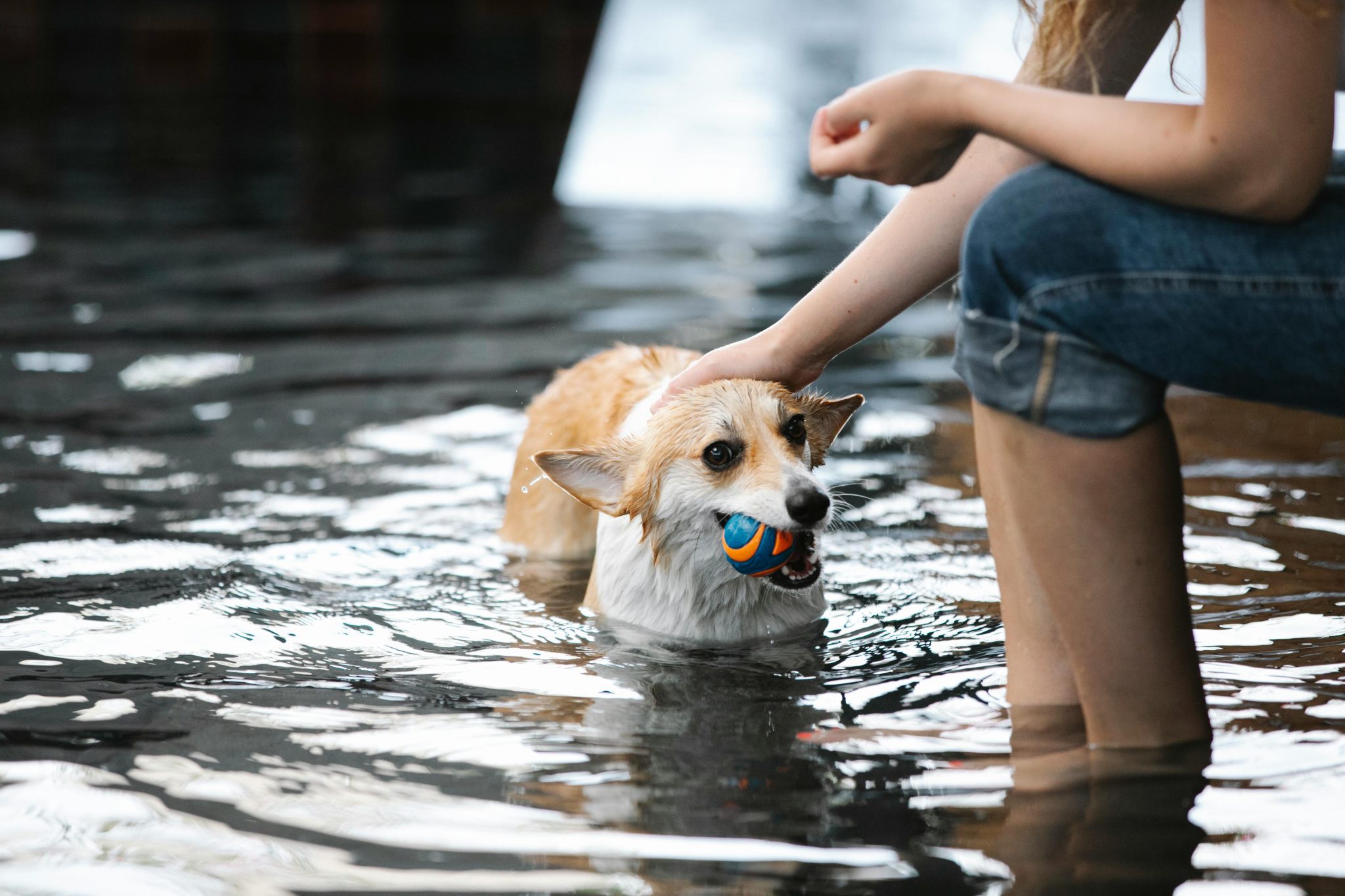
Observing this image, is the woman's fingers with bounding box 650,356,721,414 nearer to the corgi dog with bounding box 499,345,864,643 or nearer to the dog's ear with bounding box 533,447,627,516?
the corgi dog with bounding box 499,345,864,643

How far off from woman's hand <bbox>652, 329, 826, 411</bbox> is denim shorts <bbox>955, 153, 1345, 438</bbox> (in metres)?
0.76

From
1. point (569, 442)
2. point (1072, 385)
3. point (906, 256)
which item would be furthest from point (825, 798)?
point (569, 442)

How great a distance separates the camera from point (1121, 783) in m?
1.69

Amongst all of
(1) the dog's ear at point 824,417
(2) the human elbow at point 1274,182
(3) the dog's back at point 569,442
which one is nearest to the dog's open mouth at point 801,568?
(1) the dog's ear at point 824,417

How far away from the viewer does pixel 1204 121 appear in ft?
4.83

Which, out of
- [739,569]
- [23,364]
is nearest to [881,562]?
[739,569]

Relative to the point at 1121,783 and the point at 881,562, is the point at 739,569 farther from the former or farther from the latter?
the point at 1121,783

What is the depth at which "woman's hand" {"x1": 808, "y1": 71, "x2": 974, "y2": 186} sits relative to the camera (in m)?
1.66

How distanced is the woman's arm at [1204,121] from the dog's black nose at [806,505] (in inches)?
→ 29.7

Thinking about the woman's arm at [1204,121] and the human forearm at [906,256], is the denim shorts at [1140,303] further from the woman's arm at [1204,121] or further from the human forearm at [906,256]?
the human forearm at [906,256]

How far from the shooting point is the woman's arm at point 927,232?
196 cm

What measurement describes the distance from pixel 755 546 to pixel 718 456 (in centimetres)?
19

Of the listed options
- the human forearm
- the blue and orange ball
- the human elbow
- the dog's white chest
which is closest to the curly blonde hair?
the human forearm

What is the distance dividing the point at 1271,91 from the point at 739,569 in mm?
1257
